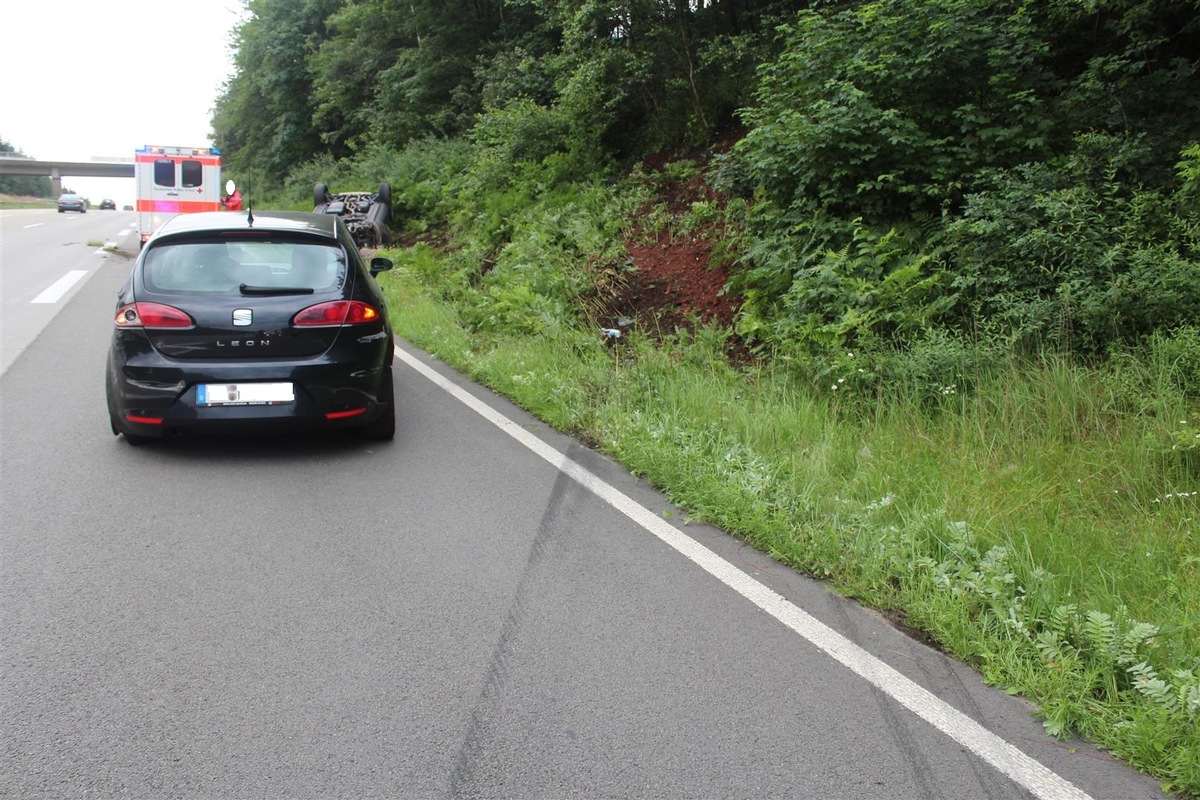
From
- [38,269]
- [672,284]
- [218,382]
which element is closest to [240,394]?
[218,382]

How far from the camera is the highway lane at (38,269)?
1190cm

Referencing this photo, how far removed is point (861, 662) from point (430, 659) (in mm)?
1686

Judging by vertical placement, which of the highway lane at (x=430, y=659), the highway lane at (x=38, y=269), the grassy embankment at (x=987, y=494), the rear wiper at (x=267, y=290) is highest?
the rear wiper at (x=267, y=290)

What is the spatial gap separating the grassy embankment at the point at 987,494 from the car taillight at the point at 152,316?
2835 mm

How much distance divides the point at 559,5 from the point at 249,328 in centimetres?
1163

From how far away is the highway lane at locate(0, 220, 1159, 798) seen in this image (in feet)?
9.93

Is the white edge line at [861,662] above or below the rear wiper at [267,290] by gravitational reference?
below

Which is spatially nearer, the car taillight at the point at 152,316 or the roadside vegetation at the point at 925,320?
the roadside vegetation at the point at 925,320

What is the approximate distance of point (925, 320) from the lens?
24.6 feet

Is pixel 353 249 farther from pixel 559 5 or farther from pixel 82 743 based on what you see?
pixel 559 5

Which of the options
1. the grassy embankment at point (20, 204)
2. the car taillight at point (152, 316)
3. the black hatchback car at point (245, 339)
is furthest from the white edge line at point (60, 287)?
the grassy embankment at point (20, 204)

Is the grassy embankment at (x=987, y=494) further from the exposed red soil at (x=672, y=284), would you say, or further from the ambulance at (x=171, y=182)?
the ambulance at (x=171, y=182)

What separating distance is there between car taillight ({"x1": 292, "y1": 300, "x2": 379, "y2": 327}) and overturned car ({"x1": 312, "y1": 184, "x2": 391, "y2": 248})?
48.0ft

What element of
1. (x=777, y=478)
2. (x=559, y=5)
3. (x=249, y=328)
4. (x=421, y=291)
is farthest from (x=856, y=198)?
(x=559, y=5)
